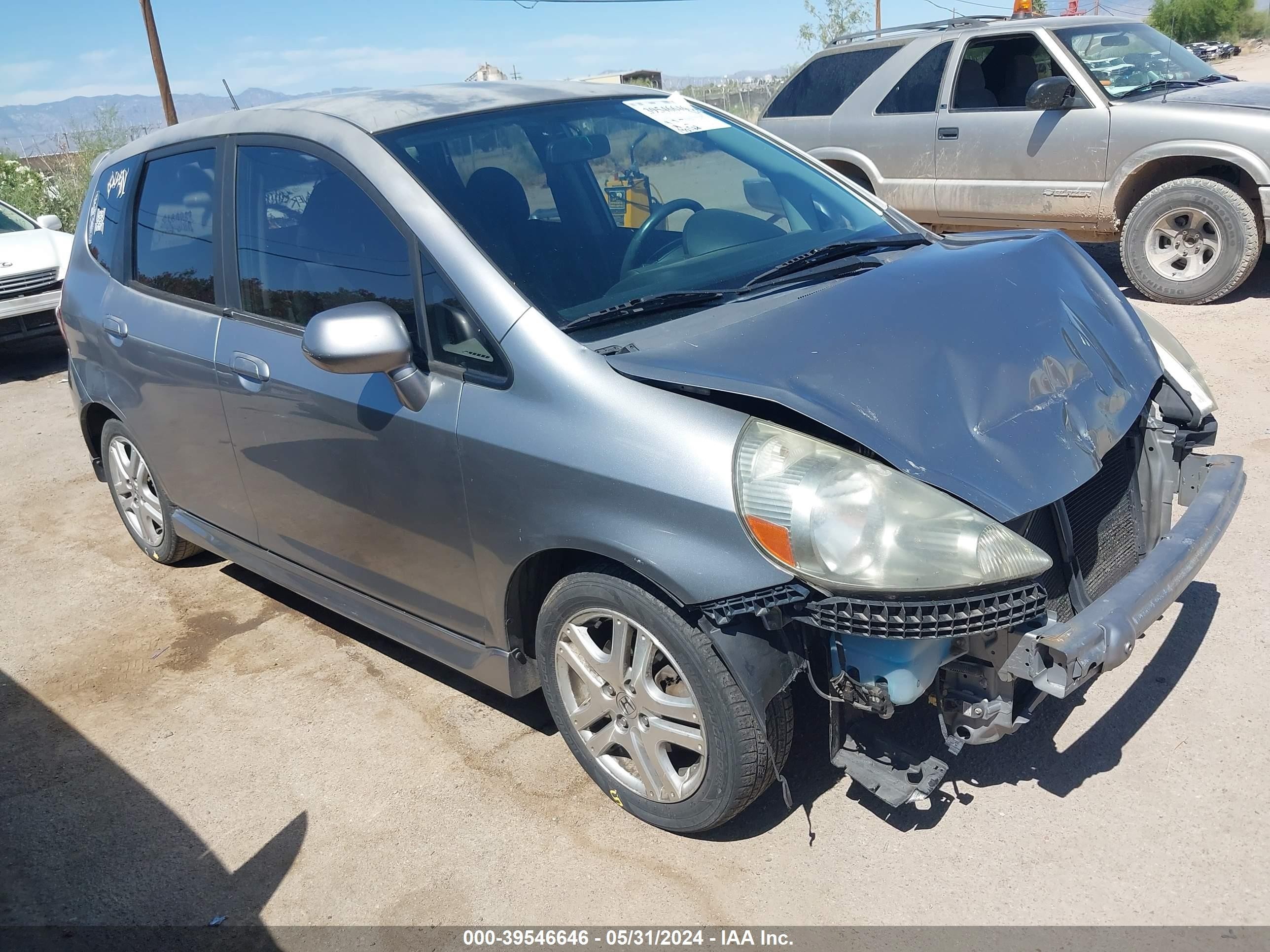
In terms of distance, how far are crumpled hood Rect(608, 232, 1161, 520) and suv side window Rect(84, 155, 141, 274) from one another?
2862 millimetres

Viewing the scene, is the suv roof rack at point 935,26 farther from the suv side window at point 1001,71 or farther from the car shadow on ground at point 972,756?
the car shadow on ground at point 972,756

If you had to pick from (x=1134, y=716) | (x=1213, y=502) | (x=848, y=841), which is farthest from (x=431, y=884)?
(x=1213, y=502)

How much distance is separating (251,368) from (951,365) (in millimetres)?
2289

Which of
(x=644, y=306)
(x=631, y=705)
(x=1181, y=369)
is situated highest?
(x=644, y=306)

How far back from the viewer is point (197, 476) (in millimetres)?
4242

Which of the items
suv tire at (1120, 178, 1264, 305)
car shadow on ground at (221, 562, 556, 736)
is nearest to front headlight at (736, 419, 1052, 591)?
car shadow on ground at (221, 562, 556, 736)

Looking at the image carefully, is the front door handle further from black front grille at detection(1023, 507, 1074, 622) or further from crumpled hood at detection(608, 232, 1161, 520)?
black front grille at detection(1023, 507, 1074, 622)

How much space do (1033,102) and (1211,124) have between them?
1.19 meters

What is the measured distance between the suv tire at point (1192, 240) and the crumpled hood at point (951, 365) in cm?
473

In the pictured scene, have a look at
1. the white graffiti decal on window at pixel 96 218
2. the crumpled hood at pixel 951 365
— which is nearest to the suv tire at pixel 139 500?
the white graffiti decal on window at pixel 96 218

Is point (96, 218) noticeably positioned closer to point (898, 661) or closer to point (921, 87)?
point (898, 661)

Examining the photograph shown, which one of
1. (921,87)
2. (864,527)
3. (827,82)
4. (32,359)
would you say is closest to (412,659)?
(864,527)

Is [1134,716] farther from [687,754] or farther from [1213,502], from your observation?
[687,754]

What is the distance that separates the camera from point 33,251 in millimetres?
9898
